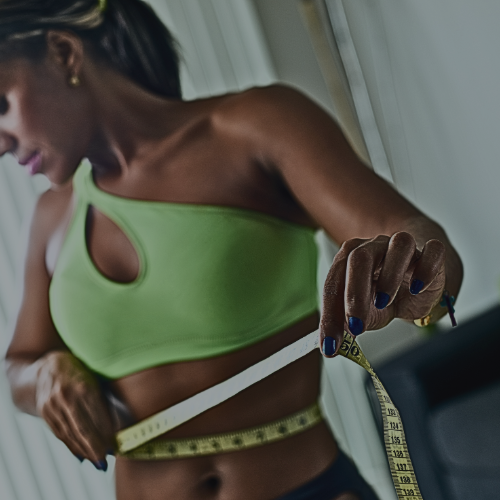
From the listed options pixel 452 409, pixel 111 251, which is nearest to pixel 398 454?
pixel 111 251

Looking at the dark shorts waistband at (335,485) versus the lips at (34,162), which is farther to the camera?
the lips at (34,162)

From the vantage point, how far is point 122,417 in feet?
2.61

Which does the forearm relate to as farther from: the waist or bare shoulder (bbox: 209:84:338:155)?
bare shoulder (bbox: 209:84:338:155)

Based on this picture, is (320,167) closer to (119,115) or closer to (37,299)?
(119,115)

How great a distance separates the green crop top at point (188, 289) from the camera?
772 mm

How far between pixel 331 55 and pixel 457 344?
60 centimetres

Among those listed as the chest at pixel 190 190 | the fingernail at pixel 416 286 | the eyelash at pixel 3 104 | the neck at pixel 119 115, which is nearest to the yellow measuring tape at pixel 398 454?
the fingernail at pixel 416 286

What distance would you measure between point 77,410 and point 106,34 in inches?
18.0

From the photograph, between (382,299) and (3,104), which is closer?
(382,299)

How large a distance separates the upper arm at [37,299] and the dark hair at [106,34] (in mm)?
183

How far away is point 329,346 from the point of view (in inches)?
16.9

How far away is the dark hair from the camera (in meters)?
0.84

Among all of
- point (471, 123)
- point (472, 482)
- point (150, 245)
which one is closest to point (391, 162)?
point (471, 123)

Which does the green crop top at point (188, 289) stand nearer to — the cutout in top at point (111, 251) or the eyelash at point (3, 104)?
the cutout in top at point (111, 251)
